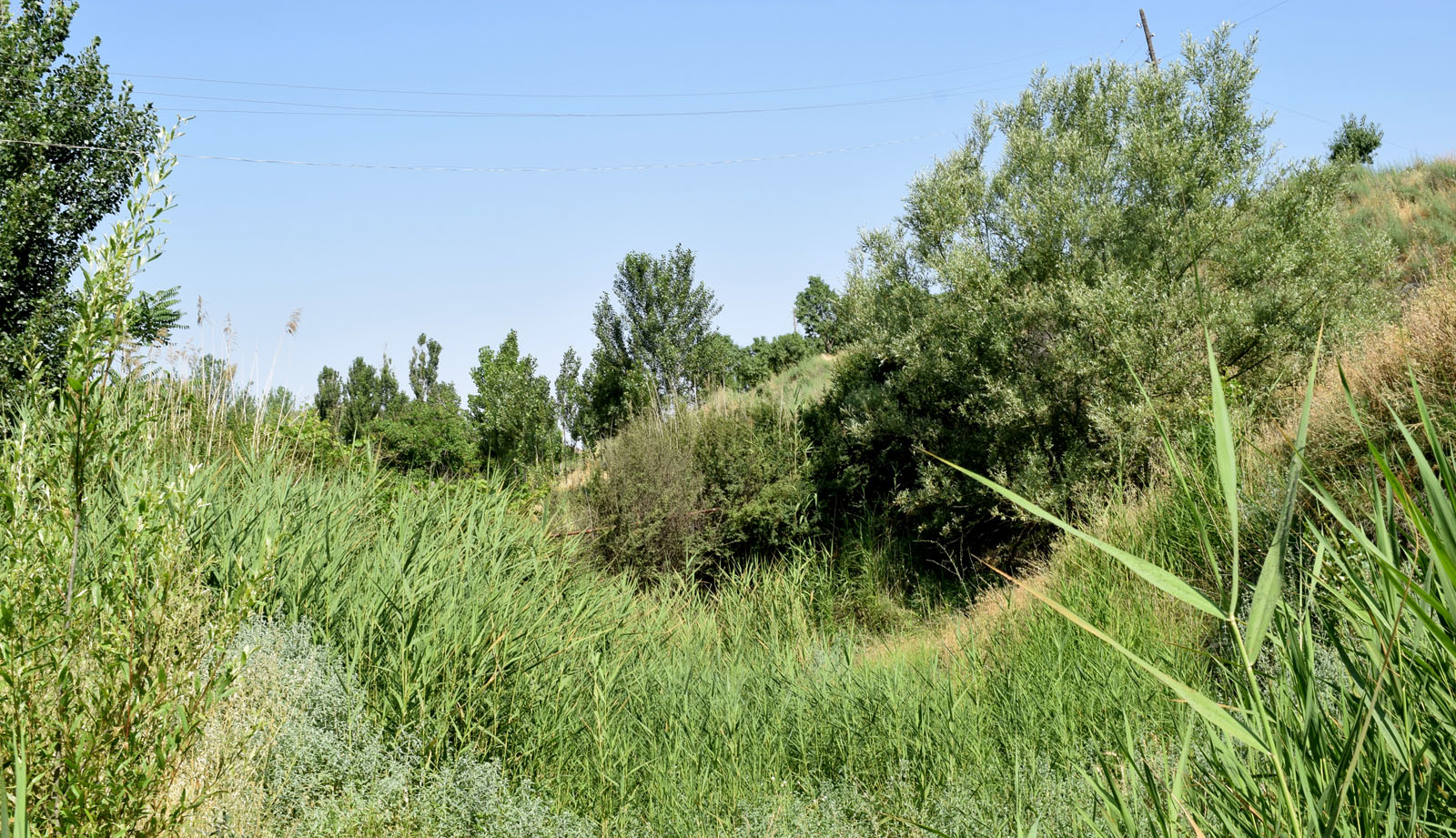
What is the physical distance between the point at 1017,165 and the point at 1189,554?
236 inches

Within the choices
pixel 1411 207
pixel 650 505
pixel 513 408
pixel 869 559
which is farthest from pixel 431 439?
pixel 1411 207

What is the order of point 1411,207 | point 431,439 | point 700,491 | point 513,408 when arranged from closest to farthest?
1. point 700,491
2. point 513,408
3. point 431,439
4. point 1411,207

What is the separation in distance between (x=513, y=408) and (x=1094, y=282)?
8521 mm

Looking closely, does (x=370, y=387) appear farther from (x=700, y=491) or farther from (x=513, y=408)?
(x=700, y=491)

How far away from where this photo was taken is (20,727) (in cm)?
201

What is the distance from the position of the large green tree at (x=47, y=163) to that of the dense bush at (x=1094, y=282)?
892 cm

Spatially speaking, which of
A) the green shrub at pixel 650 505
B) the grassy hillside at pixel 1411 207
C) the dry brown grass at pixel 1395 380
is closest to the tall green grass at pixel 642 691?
the dry brown grass at pixel 1395 380

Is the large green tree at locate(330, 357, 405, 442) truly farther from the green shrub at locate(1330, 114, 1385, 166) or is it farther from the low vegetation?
the green shrub at locate(1330, 114, 1385, 166)

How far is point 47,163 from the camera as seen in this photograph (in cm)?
964

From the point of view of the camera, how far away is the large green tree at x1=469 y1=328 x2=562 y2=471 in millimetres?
13406

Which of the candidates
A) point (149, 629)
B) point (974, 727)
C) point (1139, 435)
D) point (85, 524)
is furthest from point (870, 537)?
point (149, 629)

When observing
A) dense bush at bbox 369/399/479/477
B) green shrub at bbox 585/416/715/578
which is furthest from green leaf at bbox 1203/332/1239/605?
dense bush at bbox 369/399/479/477

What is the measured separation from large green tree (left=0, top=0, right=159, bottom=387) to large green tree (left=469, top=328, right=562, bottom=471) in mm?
5529

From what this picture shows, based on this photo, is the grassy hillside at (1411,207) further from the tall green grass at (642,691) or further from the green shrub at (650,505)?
the tall green grass at (642,691)
